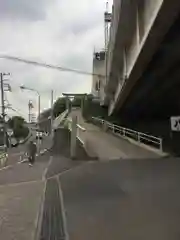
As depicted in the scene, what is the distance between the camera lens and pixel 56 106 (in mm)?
133000

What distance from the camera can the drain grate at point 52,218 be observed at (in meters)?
8.04

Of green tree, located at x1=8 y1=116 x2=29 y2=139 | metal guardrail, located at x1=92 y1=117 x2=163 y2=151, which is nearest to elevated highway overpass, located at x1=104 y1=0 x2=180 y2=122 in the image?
metal guardrail, located at x1=92 y1=117 x2=163 y2=151

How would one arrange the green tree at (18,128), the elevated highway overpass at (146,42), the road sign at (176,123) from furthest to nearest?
the green tree at (18,128) → the road sign at (176,123) → the elevated highway overpass at (146,42)

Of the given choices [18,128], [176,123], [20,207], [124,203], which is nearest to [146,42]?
[124,203]

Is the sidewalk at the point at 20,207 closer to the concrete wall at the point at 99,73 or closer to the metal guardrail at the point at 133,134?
the metal guardrail at the point at 133,134

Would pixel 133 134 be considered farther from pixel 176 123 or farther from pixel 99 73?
pixel 99 73

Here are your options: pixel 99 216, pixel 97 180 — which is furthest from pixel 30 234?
pixel 97 180

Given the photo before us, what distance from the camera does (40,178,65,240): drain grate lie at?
8.04m

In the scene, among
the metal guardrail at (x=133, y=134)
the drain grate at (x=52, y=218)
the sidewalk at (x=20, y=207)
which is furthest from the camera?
the metal guardrail at (x=133, y=134)

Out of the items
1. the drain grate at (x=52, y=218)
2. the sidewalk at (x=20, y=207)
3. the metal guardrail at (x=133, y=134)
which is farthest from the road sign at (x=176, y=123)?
the drain grate at (x=52, y=218)

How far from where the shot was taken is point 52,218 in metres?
9.74

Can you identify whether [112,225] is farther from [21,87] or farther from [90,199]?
[21,87]

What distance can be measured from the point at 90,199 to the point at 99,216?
7.61 ft

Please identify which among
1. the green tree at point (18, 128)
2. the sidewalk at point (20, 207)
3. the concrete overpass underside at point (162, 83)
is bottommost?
the green tree at point (18, 128)
